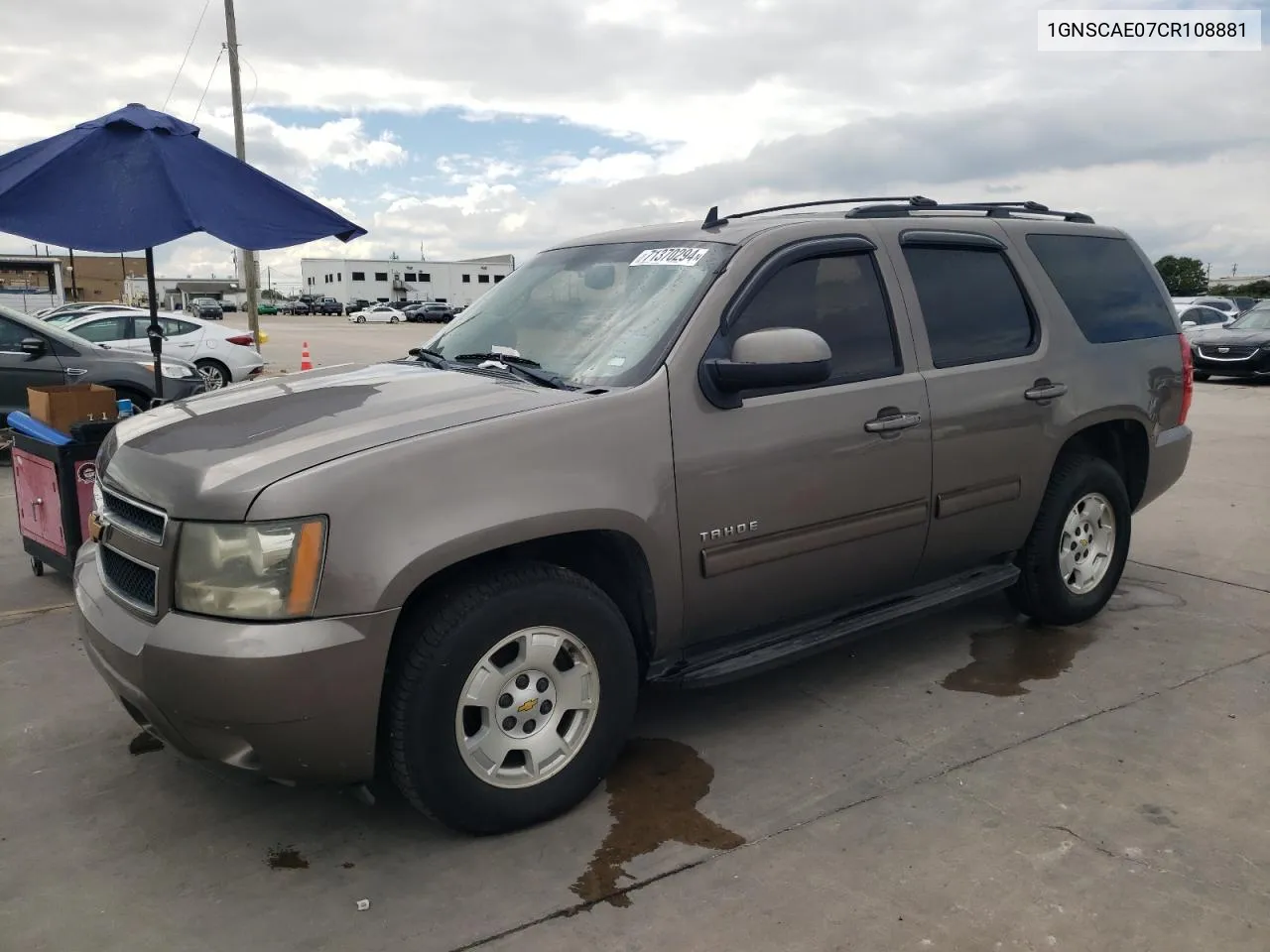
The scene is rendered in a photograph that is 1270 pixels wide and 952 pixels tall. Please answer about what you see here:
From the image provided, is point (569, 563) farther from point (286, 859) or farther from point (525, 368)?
point (286, 859)

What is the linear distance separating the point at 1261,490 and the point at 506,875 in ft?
24.7

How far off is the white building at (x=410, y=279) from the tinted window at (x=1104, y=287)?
98.9 metres

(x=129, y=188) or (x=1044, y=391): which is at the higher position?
(x=129, y=188)

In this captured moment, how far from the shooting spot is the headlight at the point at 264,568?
2.63 meters

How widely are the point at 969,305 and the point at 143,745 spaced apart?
3703mm

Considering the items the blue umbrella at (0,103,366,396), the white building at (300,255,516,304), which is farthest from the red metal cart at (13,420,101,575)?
the white building at (300,255,516,304)

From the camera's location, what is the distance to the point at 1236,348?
17297 millimetres

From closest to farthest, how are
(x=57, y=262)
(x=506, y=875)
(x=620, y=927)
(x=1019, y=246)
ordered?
(x=620, y=927) < (x=506, y=875) < (x=1019, y=246) < (x=57, y=262)

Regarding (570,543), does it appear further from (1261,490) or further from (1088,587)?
(1261,490)

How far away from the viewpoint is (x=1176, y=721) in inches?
151

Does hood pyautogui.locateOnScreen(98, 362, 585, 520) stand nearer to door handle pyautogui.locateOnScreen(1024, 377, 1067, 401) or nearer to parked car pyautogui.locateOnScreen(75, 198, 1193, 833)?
parked car pyautogui.locateOnScreen(75, 198, 1193, 833)

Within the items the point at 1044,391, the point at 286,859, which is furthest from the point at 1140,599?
the point at 286,859

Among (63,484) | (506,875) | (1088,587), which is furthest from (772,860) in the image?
(63,484)

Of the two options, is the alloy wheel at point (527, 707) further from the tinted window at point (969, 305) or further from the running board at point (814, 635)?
the tinted window at point (969, 305)
